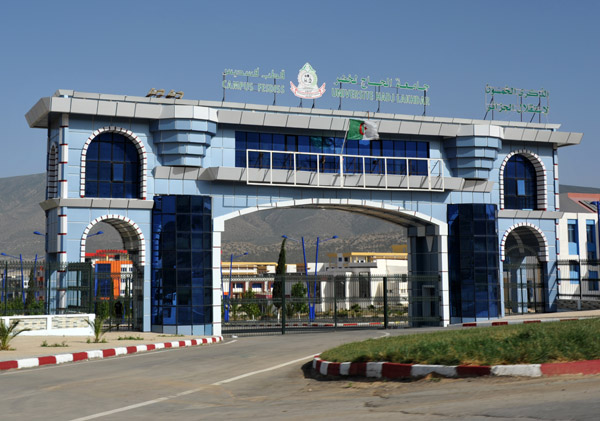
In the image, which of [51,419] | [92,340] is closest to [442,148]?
[92,340]

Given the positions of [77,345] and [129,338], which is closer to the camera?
[77,345]

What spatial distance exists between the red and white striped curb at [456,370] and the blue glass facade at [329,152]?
2038 cm

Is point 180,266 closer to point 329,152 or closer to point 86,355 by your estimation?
point 329,152

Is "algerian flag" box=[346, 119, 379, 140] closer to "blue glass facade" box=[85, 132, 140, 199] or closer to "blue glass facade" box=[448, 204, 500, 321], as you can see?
"blue glass facade" box=[448, 204, 500, 321]

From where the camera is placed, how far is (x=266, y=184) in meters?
33.8

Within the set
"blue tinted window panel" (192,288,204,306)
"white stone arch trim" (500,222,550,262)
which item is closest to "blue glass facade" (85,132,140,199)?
"blue tinted window panel" (192,288,204,306)

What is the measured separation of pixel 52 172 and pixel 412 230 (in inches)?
680

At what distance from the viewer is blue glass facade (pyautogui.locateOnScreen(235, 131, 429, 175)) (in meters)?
34.8

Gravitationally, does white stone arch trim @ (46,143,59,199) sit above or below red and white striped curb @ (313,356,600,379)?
above

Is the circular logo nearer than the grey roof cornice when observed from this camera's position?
No

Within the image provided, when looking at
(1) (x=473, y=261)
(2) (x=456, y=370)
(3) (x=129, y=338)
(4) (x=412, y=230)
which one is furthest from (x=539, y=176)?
(2) (x=456, y=370)

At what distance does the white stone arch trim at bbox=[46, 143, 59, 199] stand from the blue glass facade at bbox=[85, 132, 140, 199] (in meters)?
1.47

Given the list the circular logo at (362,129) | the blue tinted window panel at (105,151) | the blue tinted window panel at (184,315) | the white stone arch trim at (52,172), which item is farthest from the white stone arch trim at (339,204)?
the white stone arch trim at (52,172)

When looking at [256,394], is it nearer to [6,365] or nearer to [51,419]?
[51,419]
